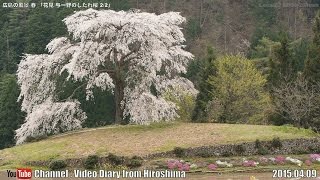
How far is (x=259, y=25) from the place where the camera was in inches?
3674

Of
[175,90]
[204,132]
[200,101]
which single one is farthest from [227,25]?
[204,132]

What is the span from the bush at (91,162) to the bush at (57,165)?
3.48 feet

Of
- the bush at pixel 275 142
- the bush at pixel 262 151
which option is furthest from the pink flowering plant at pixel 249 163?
the bush at pixel 275 142

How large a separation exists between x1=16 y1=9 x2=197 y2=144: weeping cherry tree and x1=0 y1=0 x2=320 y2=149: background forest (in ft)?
13.7

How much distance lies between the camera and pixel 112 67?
35719 millimetres

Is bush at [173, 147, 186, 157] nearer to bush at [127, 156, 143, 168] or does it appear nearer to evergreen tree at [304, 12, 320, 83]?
bush at [127, 156, 143, 168]

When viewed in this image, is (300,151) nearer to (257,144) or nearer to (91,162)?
(257,144)

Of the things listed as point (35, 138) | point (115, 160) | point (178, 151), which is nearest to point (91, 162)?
point (115, 160)

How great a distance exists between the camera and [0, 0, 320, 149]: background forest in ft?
130

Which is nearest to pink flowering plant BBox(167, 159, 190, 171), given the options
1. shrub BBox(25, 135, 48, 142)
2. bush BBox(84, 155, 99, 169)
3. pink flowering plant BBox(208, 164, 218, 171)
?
pink flowering plant BBox(208, 164, 218, 171)

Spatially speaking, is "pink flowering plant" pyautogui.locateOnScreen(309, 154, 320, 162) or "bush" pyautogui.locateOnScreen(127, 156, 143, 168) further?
"pink flowering plant" pyautogui.locateOnScreen(309, 154, 320, 162)

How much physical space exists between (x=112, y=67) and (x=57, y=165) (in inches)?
454

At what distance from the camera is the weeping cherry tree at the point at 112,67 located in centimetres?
3266

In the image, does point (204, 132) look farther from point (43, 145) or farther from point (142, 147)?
point (43, 145)
